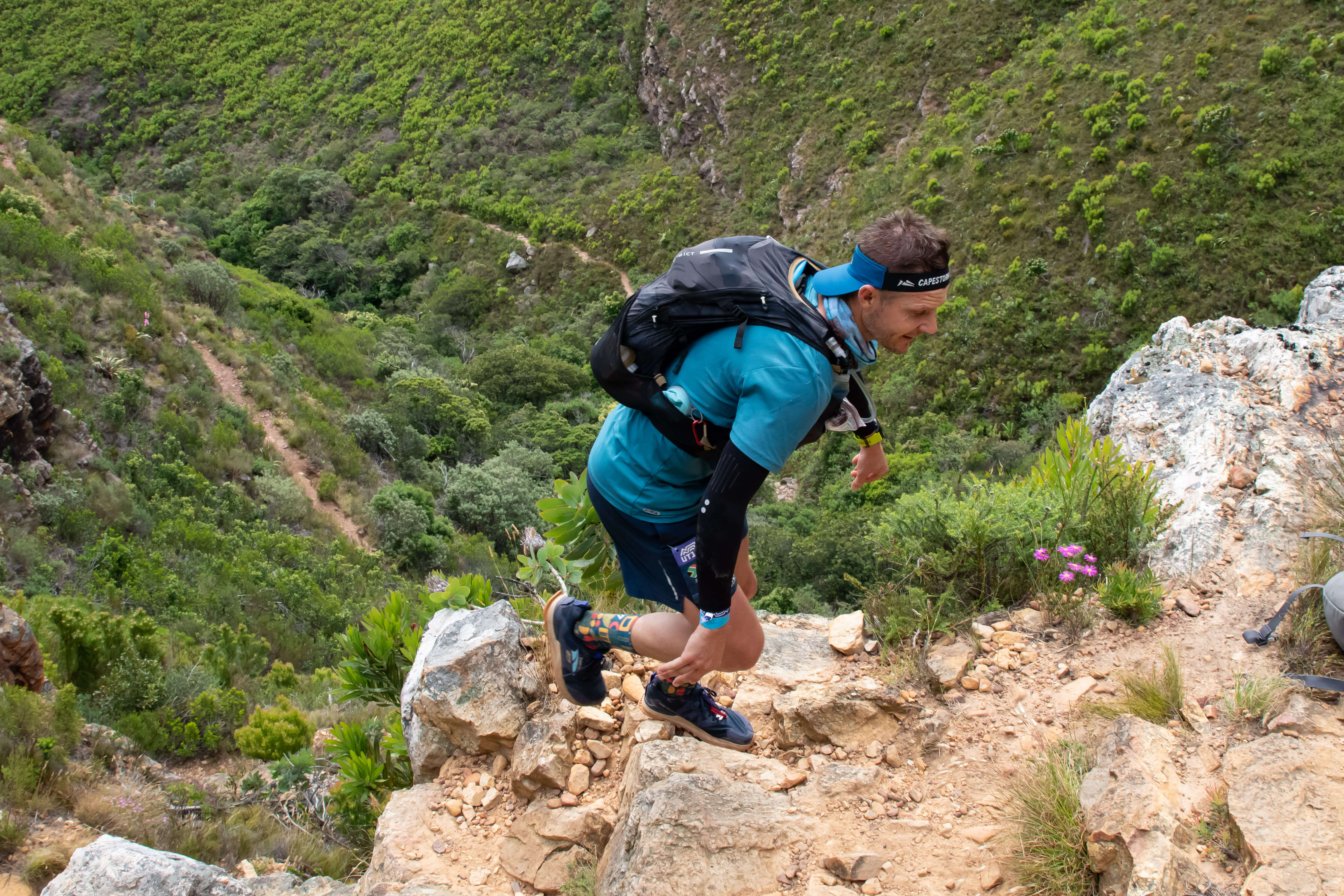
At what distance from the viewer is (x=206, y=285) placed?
645 inches

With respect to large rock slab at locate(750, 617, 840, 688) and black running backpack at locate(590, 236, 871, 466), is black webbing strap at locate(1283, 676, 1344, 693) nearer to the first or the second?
large rock slab at locate(750, 617, 840, 688)

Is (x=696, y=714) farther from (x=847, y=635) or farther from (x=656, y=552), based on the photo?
(x=847, y=635)

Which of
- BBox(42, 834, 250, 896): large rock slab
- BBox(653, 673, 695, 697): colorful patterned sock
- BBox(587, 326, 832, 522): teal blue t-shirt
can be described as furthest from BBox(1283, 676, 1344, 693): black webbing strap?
BBox(42, 834, 250, 896): large rock slab

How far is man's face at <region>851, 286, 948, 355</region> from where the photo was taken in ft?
5.62

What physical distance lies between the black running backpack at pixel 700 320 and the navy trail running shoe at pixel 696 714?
88 cm

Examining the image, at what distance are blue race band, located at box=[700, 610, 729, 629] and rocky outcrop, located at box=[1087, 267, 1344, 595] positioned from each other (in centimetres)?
203

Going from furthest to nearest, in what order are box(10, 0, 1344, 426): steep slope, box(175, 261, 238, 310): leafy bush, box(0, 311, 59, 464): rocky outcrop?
box(10, 0, 1344, 426): steep slope
box(175, 261, 238, 310): leafy bush
box(0, 311, 59, 464): rocky outcrop

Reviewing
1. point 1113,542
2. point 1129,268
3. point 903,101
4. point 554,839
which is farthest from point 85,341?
point 903,101

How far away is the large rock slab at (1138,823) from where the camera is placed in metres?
1.62

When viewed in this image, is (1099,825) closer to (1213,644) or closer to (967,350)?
(1213,644)

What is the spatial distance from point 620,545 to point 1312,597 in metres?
2.05

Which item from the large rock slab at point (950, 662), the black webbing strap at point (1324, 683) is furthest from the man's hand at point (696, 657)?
the black webbing strap at point (1324, 683)

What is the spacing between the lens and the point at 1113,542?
10.1 ft

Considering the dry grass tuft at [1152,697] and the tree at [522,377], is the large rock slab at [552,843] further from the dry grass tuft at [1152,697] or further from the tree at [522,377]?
the tree at [522,377]
